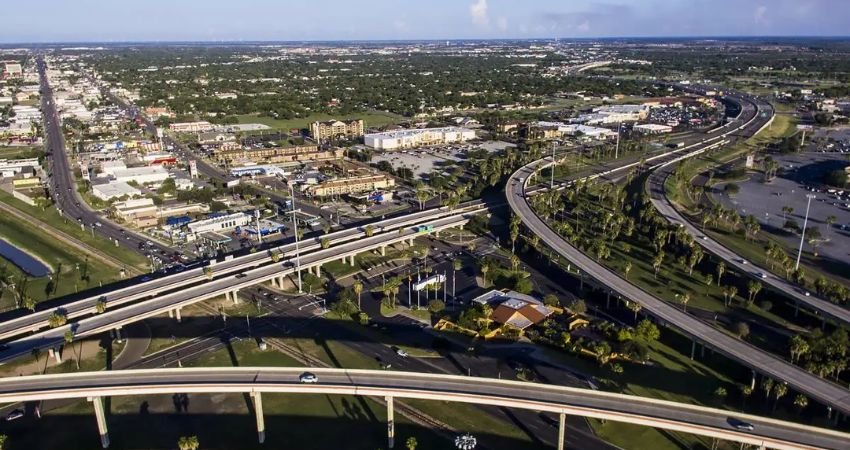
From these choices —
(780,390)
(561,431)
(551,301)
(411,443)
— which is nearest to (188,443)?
(411,443)

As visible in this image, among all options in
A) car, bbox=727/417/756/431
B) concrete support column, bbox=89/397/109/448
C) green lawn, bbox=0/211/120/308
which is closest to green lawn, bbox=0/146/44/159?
green lawn, bbox=0/211/120/308

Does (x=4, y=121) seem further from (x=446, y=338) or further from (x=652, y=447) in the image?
(x=652, y=447)

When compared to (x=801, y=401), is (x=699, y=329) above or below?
above

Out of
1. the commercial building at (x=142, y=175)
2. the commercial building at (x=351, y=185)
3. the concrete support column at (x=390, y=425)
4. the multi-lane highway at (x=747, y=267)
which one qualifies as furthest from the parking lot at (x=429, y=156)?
the concrete support column at (x=390, y=425)

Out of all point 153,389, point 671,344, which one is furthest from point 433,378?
point 671,344

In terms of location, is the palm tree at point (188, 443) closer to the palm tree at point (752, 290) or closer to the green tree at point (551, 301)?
the green tree at point (551, 301)

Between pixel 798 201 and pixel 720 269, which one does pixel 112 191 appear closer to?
pixel 720 269

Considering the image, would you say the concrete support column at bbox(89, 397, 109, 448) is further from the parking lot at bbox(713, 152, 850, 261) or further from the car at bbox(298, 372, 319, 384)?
the parking lot at bbox(713, 152, 850, 261)
